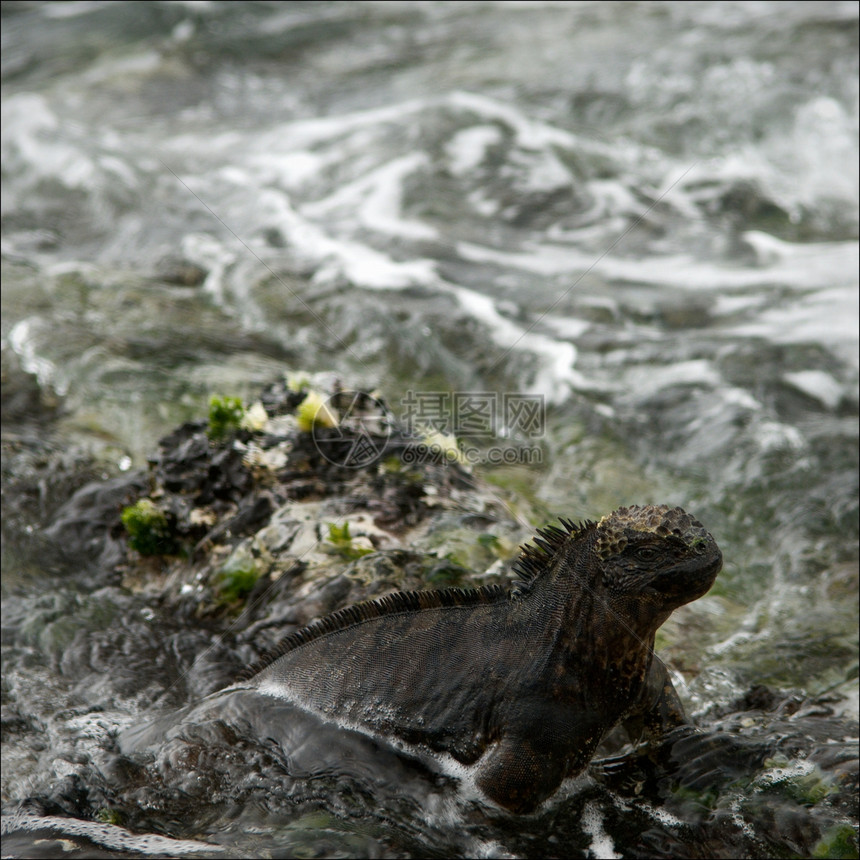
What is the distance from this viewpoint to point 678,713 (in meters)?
3.85

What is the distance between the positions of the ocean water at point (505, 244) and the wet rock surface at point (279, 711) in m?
0.28

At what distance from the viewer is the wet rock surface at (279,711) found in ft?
11.3

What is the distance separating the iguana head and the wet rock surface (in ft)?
2.93

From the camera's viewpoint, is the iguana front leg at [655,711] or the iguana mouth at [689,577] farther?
the iguana front leg at [655,711]

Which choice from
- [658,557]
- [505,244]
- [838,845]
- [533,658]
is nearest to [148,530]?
[533,658]

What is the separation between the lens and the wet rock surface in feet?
11.3

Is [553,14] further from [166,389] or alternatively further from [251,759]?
[251,759]

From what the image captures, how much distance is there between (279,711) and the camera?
12.7ft

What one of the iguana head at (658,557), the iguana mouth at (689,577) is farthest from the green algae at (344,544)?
the iguana mouth at (689,577)

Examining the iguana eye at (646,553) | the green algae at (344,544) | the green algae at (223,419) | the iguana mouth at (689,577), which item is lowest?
the green algae at (344,544)

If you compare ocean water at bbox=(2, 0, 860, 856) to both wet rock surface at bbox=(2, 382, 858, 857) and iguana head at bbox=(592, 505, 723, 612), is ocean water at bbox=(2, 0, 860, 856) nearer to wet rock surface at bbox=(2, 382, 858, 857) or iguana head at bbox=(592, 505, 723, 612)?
wet rock surface at bbox=(2, 382, 858, 857)

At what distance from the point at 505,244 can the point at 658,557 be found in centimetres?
772

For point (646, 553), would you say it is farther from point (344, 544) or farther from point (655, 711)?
point (344, 544)

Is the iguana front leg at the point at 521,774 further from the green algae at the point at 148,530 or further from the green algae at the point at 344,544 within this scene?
the green algae at the point at 148,530
